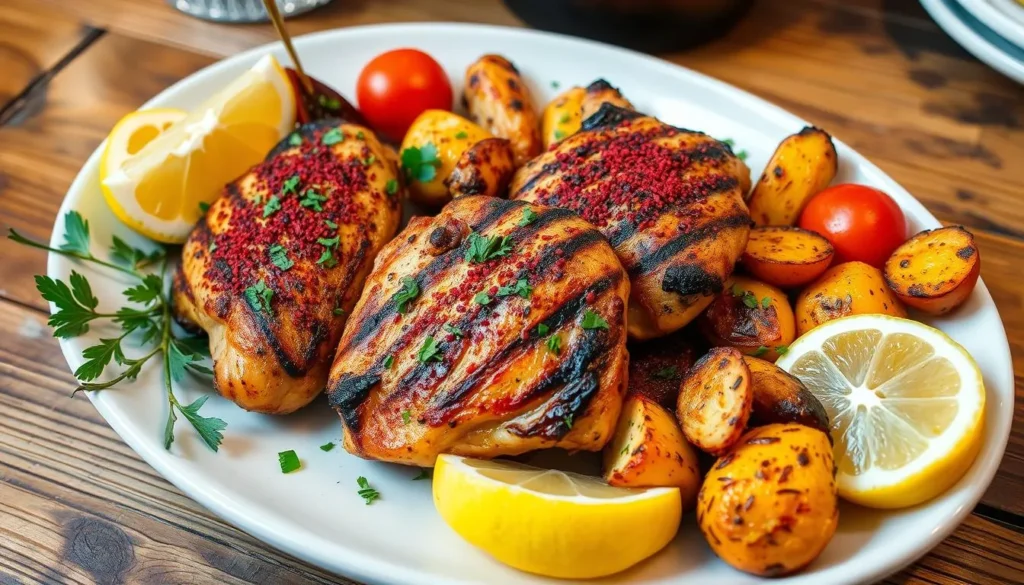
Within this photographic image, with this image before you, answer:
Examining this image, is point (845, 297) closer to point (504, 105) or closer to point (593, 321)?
point (593, 321)

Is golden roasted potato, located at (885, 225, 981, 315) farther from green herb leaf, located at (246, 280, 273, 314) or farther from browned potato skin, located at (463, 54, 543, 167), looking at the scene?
green herb leaf, located at (246, 280, 273, 314)

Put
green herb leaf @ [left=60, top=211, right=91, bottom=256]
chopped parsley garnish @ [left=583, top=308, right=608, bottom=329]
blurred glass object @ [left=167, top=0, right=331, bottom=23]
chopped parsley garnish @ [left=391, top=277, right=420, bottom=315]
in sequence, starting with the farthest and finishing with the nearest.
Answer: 1. blurred glass object @ [left=167, top=0, right=331, bottom=23]
2. green herb leaf @ [left=60, top=211, right=91, bottom=256]
3. chopped parsley garnish @ [left=391, top=277, right=420, bottom=315]
4. chopped parsley garnish @ [left=583, top=308, right=608, bottom=329]

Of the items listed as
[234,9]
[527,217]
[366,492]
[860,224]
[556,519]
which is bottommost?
[366,492]

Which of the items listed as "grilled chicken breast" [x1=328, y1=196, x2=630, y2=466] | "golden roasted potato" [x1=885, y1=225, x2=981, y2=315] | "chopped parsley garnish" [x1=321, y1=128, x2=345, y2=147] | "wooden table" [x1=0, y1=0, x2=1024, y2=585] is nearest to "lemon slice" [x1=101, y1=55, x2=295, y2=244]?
"chopped parsley garnish" [x1=321, y1=128, x2=345, y2=147]

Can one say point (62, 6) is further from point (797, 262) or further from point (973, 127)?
point (973, 127)

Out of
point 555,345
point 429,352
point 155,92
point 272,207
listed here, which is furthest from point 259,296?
point 155,92

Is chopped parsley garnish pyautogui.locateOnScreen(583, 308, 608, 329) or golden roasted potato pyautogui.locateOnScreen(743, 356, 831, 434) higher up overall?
chopped parsley garnish pyautogui.locateOnScreen(583, 308, 608, 329)

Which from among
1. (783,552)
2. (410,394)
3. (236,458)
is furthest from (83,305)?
(783,552)
